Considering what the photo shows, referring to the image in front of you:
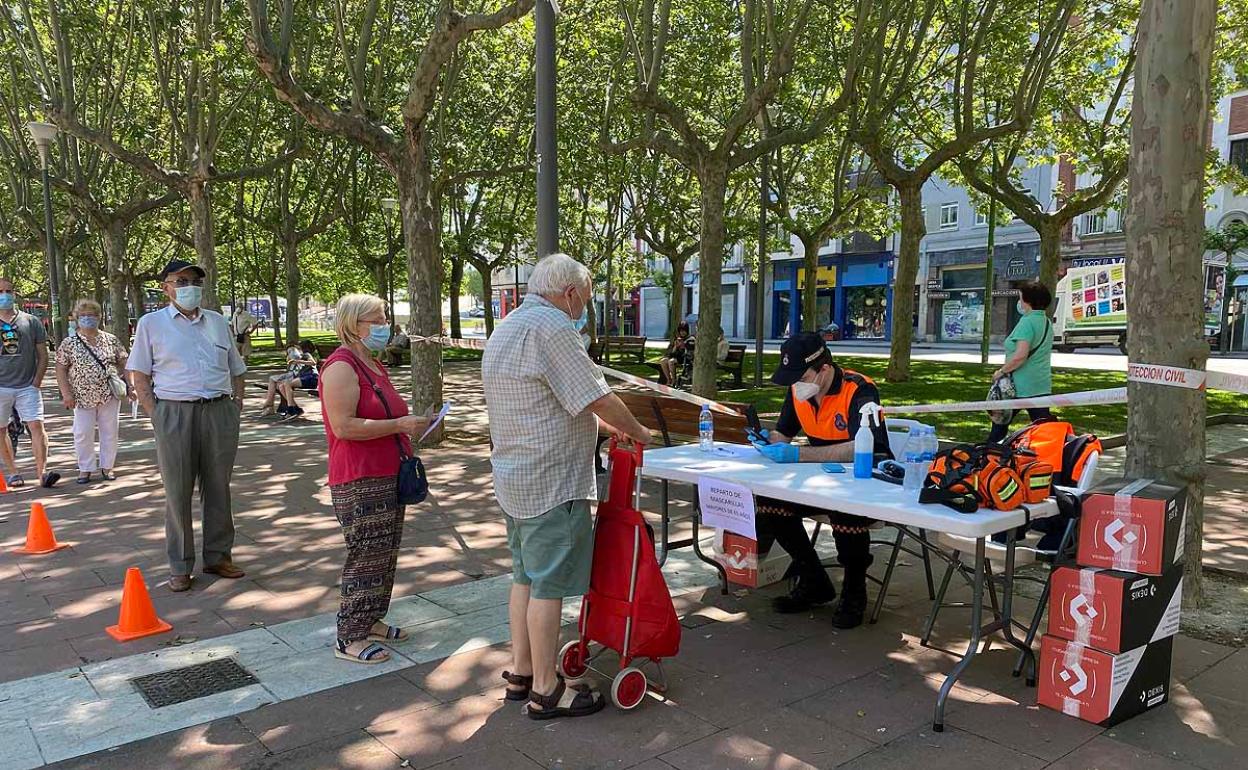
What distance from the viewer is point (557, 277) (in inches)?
134

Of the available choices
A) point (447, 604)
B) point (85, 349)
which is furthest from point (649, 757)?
point (85, 349)

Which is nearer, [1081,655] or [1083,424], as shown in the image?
[1081,655]

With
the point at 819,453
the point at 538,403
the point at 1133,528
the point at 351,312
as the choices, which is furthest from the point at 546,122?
the point at 1133,528

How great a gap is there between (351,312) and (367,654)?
1.60 m

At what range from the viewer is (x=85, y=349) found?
26.5 feet

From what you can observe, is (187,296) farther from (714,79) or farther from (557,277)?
(714,79)

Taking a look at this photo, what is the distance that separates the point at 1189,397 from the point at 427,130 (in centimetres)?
773

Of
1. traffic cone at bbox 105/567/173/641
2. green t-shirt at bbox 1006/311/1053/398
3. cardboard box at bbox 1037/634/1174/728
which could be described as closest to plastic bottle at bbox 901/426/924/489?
cardboard box at bbox 1037/634/1174/728

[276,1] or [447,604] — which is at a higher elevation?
[276,1]

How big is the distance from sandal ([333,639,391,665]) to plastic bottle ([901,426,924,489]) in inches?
101

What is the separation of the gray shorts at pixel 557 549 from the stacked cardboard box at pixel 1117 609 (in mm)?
1954

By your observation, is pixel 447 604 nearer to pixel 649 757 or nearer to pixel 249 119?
pixel 649 757

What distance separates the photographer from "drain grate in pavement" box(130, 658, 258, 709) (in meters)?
3.79

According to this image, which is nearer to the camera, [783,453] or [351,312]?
[351,312]
